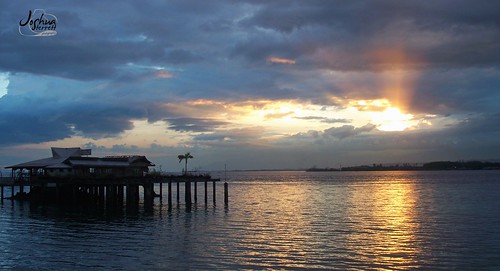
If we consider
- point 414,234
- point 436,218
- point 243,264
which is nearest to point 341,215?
point 436,218

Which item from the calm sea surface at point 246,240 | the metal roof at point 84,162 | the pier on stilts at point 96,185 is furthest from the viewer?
the metal roof at point 84,162

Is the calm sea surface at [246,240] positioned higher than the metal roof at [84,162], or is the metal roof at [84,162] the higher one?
the metal roof at [84,162]

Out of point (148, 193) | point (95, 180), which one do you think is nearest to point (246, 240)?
point (148, 193)

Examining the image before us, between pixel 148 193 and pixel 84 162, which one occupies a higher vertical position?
pixel 84 162

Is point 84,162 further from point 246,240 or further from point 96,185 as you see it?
point 246,240

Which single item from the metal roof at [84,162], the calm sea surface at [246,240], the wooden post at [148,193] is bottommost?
the calm sea surface at [246,240]

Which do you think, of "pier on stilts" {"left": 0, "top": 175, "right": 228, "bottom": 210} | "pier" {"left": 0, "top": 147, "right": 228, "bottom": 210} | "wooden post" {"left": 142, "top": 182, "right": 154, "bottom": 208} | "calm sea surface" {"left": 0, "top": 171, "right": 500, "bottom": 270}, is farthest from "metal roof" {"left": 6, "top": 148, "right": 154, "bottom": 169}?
"calm sea surface" {"left": 0, "top": 171, "right": 500, "bottom": 270}

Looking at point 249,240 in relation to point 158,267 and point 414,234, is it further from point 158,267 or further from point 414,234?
point 414,234

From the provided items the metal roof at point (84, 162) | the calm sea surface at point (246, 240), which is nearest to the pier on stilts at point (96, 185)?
the metal roof at point (84, 162)

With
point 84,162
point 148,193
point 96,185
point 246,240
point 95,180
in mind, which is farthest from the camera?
point 84,162

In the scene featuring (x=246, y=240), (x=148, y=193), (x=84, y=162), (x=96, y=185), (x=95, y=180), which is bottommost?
(x=246, y=240)

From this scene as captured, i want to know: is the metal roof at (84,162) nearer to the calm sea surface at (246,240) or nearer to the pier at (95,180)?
the pier at (95,180)

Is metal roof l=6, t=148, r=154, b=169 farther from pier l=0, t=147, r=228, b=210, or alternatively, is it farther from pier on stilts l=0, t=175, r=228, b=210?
pier on stilts l=0, t=175, r=228, b=210

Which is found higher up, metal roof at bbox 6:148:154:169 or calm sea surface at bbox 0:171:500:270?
metal roof at bbox 6:148:154:169
